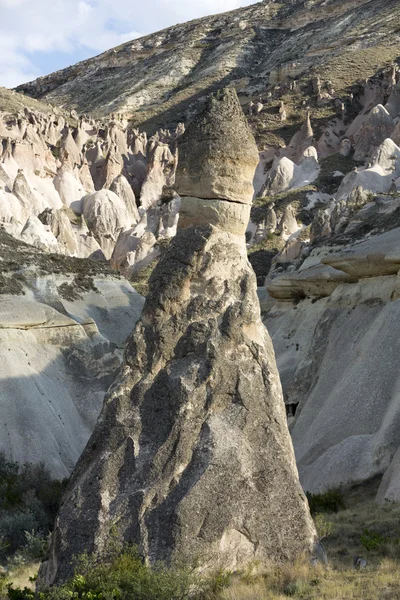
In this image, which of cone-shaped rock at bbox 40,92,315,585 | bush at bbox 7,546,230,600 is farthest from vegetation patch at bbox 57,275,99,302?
bush at bbox 7,546,230,600

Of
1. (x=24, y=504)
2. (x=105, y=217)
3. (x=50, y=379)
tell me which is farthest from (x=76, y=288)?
(x=105, y=217)

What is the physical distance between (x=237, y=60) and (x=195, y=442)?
311 ft

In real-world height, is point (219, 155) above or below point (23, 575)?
above

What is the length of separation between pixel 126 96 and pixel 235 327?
89.1 meters

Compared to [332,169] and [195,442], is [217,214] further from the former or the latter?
[332,169]

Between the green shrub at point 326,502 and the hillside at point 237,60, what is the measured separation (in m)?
58.8

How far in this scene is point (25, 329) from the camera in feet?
63.4

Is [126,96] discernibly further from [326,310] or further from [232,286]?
[232,286]

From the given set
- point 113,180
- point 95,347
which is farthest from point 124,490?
point 113,180

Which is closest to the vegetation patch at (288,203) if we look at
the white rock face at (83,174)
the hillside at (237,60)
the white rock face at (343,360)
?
the white rock face at (83,174)

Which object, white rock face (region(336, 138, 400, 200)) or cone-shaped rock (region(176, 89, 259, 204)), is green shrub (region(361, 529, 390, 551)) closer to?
cone-shaped rock (region(176, 89, 259, 204))

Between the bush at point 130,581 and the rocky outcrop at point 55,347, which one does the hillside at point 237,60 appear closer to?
the rocky outcrop at point 55,347

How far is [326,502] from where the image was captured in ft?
37.9

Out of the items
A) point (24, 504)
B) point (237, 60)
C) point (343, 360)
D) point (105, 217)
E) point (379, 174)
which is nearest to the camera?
point (24, 504)
